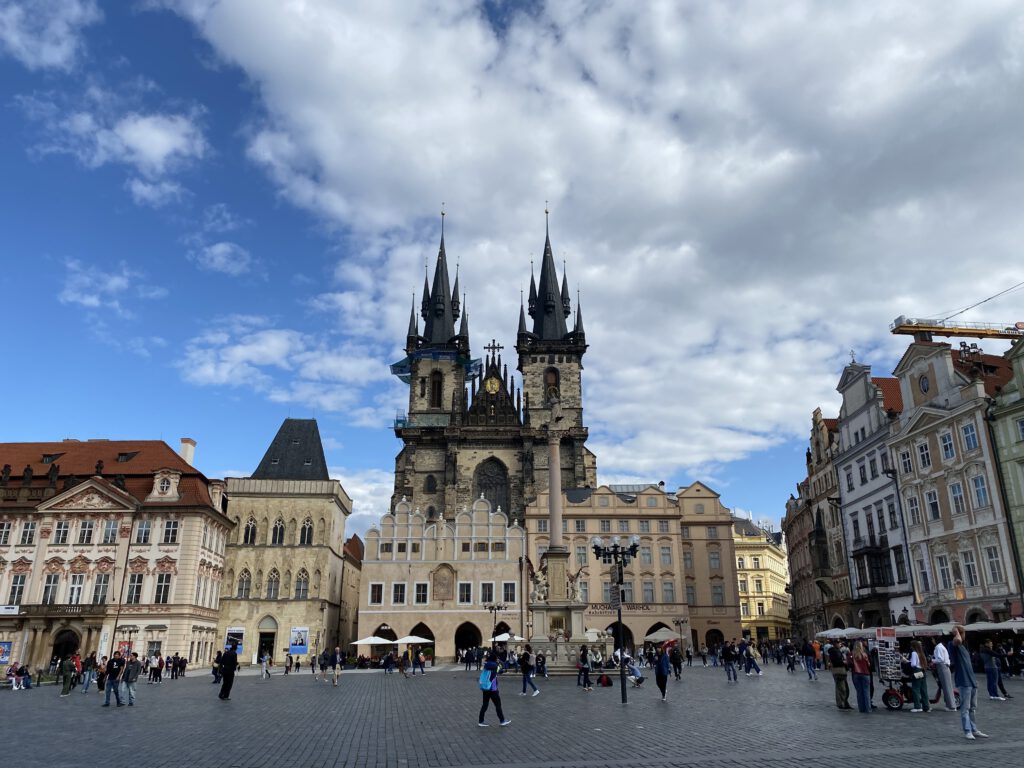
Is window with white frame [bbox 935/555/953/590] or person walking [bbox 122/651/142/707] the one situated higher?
window with white frame [bbox 935/555/953/590]

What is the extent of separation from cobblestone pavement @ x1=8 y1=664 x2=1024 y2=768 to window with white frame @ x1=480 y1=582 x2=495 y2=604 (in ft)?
115

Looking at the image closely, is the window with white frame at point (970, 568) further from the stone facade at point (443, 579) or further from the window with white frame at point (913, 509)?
the stone facade at point (443, 579)

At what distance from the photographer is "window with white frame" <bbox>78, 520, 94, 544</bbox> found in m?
48.5

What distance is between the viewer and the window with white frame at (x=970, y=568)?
119 ft

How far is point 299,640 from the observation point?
55.3 meters

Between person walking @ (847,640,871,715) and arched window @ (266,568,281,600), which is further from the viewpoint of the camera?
arched window @ (266,568,281,600)

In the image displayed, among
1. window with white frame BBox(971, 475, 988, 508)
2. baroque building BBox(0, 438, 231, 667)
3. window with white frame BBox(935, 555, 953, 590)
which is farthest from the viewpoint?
baroque building BBox(0, 438, 231, 667)

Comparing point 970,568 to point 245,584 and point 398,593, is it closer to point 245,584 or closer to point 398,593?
point 398,593

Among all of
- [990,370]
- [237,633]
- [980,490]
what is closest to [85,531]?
[237,633]

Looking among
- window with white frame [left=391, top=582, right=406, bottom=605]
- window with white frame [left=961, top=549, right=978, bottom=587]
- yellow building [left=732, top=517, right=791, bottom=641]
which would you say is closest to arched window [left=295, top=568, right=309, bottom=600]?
window with white frame [left=391, top=582, right=406, bottom=605]

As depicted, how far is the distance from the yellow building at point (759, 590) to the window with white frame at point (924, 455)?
51.1 meters

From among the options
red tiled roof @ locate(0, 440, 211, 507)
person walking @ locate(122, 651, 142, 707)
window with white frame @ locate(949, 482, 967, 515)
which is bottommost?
person walking @ locate(122, 651, 142, 707)

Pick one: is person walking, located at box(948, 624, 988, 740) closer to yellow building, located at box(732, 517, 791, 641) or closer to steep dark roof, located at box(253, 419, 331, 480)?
steep dark roof, located at box(253, 419, 331, 480)

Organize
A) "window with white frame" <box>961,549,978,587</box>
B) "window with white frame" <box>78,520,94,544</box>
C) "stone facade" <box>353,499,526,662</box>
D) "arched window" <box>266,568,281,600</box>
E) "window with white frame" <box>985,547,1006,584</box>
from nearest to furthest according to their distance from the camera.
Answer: "window with white frame" <box>985,547,1006,584</box> → "window with white frame" <box>961,549,978,587</box> → "window with white frame" <box>78,520,94,544</box> → "arched window" <box>266,568,281,600</box> → "stone facade" <box>353,499,526,662</box>
